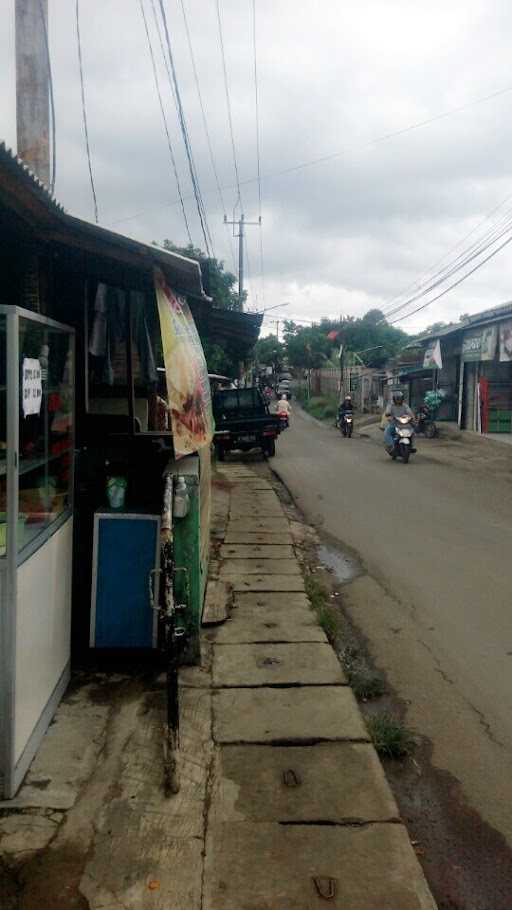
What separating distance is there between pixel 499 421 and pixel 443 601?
1824 centimetres

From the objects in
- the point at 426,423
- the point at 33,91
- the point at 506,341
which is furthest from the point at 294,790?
the point at 426,423

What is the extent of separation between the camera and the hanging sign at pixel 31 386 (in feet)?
11.5

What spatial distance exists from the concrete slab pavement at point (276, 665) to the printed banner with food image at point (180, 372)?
1.41 m

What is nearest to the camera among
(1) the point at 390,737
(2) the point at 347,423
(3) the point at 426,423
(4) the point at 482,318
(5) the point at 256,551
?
(1) the point at 390,737

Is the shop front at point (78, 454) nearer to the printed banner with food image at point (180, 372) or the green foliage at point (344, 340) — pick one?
the printed banner with food image at point (180, 372)

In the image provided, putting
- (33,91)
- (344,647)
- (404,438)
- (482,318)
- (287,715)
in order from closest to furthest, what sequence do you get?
(287,715) → (344,647) → (33,91) → (404,438) → (482,318)

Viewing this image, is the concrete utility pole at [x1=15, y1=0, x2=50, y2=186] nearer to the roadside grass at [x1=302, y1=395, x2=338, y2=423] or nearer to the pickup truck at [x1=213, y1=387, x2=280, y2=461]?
the pickup truck at [x1=213, y1=387, x2=280, y2=461]

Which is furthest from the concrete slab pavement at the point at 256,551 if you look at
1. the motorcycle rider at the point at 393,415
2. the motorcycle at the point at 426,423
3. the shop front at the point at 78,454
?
the motorcycle at the point at 426,423

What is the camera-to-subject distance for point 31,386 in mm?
3645

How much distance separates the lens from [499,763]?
12.9 ft

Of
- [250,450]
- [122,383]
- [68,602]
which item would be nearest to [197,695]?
[68,602]

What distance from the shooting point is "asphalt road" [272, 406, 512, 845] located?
4.14 meters

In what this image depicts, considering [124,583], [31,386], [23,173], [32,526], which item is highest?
[23,173]

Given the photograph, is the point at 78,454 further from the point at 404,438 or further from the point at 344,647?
the point at 404,438
